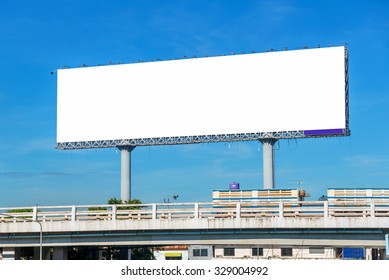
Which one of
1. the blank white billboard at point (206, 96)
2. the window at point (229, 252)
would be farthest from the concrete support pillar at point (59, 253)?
the blank white billboard at point (206, 96)

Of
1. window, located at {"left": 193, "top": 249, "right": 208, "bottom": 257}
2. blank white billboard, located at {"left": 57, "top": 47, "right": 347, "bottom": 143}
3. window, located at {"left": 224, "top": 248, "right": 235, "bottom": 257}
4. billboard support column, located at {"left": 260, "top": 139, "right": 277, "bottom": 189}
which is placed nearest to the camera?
window, located at {"left": 224, "top": 248, "right": 235, "bottom": 257}

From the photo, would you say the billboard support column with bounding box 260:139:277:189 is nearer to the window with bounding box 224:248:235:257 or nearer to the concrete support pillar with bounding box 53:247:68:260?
the window with bounding box 224:248:235:257

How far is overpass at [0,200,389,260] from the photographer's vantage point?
41.4 meters

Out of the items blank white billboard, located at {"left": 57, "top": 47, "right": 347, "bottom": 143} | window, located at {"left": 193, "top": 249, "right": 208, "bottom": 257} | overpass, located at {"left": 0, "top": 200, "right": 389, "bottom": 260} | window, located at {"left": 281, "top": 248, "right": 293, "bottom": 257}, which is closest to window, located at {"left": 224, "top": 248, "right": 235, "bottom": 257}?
window, located at {"left": 193, "top": 249, "right": 208, "bottom": 257}

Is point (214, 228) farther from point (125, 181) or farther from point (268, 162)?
point (125, 181)

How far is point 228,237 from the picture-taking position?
43562mm

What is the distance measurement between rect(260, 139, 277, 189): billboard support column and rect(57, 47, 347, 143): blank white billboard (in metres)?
2.45

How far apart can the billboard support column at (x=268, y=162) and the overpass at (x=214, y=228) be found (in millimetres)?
47506

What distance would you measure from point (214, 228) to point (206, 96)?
175 ft

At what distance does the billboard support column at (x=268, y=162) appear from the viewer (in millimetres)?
93625

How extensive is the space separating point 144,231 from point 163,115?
5341cm

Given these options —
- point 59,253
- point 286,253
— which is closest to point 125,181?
point 286,253
